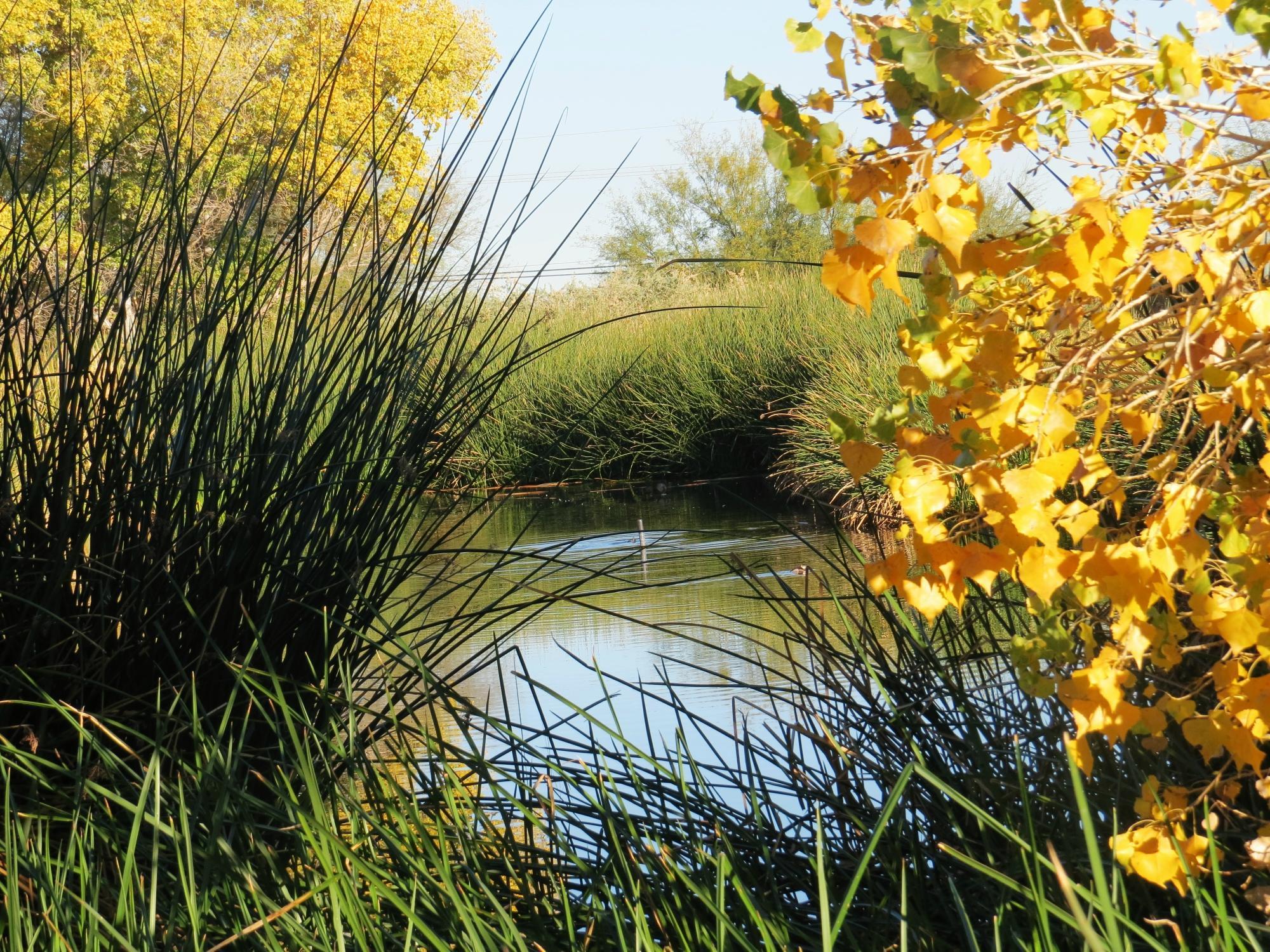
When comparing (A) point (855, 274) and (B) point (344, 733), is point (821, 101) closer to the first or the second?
Answer: (A) point (855, 274)

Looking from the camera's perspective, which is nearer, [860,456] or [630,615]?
[860,456]

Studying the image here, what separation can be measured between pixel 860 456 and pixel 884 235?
0.19 metres

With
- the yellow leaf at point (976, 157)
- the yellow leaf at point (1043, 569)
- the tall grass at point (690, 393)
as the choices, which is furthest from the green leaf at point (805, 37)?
the tall grass at point (690, 393)

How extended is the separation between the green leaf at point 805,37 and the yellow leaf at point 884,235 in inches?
7.6

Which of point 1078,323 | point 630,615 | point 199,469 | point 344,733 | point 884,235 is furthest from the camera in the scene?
point 630,615

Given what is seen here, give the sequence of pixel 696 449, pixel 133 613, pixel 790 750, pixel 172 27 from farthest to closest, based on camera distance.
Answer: pixel 172 27, pixel 696 449, pixel 133 613, pixel 790 750

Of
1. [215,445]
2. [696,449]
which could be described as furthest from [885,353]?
[215,445]

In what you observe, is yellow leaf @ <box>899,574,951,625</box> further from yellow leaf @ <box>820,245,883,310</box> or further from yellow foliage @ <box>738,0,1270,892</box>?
yellow leaf @ <box>820,245,883,310</box>

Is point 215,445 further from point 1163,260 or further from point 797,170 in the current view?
point 1163,260

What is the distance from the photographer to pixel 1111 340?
2.88 feet

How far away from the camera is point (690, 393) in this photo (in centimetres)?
1034

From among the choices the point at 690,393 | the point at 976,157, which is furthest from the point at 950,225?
the point at 690,393

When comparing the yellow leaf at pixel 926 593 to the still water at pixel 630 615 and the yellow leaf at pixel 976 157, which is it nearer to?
the yellow leaf at pixel 976 157

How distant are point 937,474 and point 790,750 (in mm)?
677
